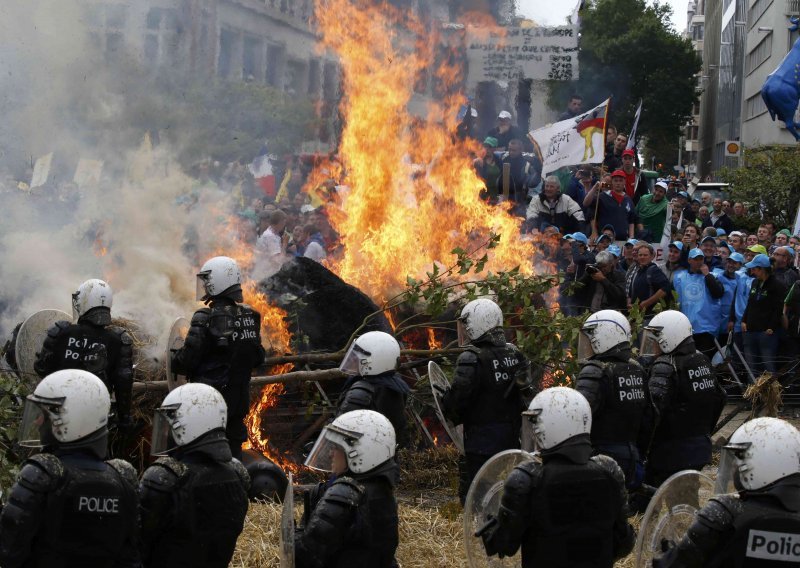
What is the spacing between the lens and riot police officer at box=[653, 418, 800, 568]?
14.5 ft

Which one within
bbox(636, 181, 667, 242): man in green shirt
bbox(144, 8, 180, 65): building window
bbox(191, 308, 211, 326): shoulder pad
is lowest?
bbox(191, 308, 211, 326): shoulder pad

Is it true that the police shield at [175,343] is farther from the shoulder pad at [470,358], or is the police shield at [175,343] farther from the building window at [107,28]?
the building window at [107,28]

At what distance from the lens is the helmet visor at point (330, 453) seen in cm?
509

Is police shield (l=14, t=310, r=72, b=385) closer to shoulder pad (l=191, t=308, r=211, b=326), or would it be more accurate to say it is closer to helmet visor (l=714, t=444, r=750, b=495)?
→ shoulder pad (l=191, t=308, r=211, b=326)

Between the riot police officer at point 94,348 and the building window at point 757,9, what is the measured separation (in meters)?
40.8

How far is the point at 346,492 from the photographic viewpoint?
492cm

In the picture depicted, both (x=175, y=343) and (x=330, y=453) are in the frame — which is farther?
(x=175, y=343)

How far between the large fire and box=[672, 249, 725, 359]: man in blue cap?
6.08 ft

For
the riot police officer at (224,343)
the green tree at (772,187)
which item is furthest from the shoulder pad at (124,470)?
the green tree at (772,187)

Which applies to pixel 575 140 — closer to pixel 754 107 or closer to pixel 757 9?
pixel 754 107

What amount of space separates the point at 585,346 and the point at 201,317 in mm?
2717

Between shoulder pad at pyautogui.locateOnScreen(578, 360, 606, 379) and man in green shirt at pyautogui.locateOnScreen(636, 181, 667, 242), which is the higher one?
man in green shirt at pyautogui.locateOnScreen(636, 181, 667, 242)

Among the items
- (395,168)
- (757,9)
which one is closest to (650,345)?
(395,168)

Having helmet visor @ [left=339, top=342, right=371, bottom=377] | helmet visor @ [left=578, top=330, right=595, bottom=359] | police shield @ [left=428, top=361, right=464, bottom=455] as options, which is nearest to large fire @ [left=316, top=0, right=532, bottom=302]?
police shield @ [left=428, top=361, right=464, bottom=455]
